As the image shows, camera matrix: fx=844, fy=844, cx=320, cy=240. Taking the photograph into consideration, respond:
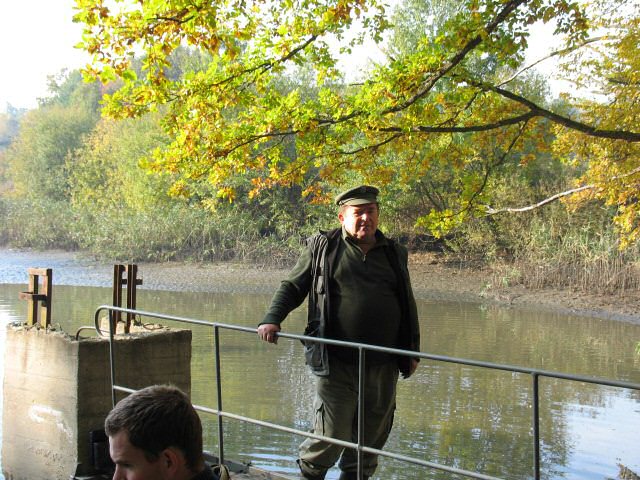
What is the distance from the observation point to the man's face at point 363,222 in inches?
181

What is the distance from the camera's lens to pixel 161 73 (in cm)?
950

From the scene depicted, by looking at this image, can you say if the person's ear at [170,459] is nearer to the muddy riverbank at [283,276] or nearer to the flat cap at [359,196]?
the flat cap at [359,196]

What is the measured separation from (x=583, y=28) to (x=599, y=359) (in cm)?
602

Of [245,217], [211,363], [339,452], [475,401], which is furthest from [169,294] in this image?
[339,452]

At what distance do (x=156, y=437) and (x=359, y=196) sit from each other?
251 centimetres

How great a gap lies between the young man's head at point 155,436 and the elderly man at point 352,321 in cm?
213

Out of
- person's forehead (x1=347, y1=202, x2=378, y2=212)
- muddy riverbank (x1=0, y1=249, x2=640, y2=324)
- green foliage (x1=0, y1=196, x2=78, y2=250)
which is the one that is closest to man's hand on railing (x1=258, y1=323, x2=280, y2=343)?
person's forehead (x1=347, y1=202, x2=378, y2=212)

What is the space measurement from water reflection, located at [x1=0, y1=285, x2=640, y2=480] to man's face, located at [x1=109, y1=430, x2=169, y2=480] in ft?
16.8

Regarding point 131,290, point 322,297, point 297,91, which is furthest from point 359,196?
point 297,91

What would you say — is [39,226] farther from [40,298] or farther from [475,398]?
[40,298]

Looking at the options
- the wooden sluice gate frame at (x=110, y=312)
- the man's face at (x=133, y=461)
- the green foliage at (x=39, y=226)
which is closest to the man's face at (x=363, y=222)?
the wooden sluice gate frame at (x=110, y=312)

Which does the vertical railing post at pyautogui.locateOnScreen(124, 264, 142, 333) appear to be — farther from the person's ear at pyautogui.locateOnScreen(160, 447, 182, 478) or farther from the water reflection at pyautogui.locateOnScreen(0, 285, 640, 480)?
the person's ear at pyautogui.locateOnScreen(160, 447, 182, 478)

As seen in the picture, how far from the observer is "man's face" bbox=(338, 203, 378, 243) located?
461 cm

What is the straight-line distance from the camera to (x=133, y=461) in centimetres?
243
